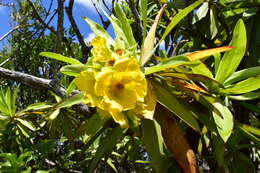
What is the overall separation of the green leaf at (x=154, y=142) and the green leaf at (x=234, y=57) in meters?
0.26

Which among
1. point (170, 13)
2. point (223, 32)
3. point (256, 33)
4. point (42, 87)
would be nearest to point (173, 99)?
point (42, 87)

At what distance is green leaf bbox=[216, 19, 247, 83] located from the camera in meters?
0.96

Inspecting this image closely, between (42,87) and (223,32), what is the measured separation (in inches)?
41.7

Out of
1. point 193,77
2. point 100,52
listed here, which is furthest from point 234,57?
point 100,52

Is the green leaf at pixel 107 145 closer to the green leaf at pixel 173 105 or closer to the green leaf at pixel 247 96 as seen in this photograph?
the green leaf at pixel 173 105

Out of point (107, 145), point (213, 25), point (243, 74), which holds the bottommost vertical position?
point (107, 145)

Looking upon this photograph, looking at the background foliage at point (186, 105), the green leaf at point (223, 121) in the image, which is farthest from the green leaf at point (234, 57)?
the green leaf at point (223, 121)

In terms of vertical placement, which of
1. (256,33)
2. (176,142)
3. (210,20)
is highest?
(210,20)

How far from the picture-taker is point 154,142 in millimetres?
908

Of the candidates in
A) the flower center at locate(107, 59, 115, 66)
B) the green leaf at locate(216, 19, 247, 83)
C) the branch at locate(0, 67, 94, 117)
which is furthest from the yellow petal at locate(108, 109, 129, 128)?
the branch at locate(0, 67, 94, 117)

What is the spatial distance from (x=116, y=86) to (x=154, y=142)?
226 mm

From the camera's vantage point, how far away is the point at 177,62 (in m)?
0.78

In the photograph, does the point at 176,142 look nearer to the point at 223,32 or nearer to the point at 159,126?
the point at 159,126

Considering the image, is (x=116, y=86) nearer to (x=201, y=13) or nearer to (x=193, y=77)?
(x=193, y=77)
